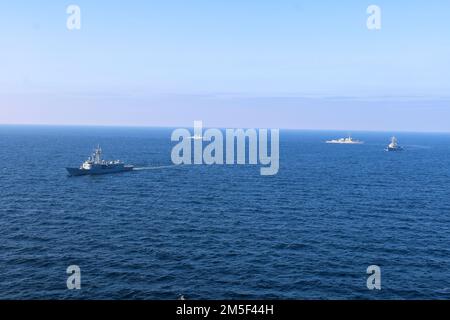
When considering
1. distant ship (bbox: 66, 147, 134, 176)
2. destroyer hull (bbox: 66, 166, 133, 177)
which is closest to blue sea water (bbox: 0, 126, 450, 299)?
destroyer hull (bbox: 66, 166, 133, 177)

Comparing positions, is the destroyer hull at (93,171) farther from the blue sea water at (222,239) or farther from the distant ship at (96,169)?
the blue sea water at (222,239)

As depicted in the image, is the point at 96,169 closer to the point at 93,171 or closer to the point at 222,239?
the point at 93,171

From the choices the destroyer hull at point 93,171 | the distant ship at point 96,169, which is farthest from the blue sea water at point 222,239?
the distant ship at point 96,169

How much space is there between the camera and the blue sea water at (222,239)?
172ft

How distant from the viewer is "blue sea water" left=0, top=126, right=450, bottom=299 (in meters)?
52.4

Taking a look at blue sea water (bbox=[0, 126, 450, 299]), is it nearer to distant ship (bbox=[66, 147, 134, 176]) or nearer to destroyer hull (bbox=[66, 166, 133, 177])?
destroyer hull (bbox=[66, 166, 133, 177])

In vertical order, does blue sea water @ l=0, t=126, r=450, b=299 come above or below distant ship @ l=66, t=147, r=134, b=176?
below

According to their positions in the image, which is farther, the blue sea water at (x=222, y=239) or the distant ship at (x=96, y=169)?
the distant ship at (x=96, y=169)

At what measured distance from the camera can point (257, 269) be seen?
2274 inches

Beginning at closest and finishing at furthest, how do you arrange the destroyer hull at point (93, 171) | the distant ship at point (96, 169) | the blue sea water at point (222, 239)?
1. the blue sea water at point (222, 239)
2. the destroyer hull at point (93, 171)
3. the distant ship at point (96, 169)

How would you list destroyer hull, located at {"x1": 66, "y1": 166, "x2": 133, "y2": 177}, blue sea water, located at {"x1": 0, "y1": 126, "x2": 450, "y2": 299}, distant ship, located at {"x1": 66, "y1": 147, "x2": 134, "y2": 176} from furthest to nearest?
distant ship, located at {"x1": 66, "y1": 147, "x2": 134, "y2": 176} < destroyer hull, located at {"x1": 66, "y1": 166, "x2": 133, "y2": 177} < blue sea water, located at {"x1": 0, "y1": 126, "x2": 450, "y2": 299}
